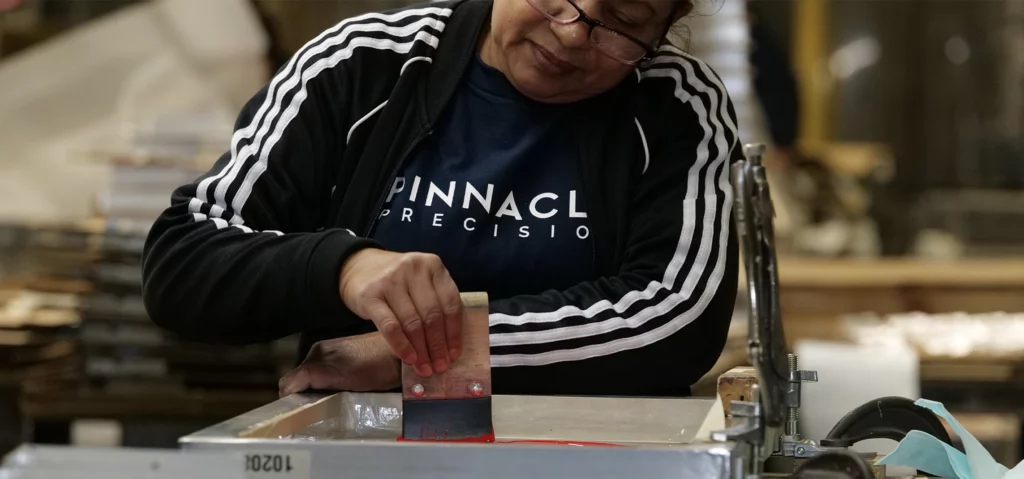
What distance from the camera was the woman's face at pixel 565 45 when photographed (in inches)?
48.6

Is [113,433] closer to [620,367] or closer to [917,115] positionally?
[620,367]

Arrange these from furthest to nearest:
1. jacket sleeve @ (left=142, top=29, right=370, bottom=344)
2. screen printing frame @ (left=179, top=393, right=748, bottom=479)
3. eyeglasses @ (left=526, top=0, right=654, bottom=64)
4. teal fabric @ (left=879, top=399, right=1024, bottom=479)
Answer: eyeglasses @ (left=526, top=0, right=654, bottom=64)
jacket sleeve @ (left=142, top=29, right=370, bottom=344)
teal fabric @ (left=879, top=399, right=1024, bottom=479)
screen printing frame @ (left=179, top=393, right=748, bottom=479)

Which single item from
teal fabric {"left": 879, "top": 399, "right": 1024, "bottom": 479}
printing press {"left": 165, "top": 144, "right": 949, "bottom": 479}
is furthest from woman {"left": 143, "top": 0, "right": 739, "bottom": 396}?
teal fabric {"left": 879, "top": 399, "right": 1024, "bottom": 479}

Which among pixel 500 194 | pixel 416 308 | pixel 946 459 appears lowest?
pixel 946 459

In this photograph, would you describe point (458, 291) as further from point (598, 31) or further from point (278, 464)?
point (598, 31)

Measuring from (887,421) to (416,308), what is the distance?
488mm

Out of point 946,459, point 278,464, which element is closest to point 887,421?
point 946,459

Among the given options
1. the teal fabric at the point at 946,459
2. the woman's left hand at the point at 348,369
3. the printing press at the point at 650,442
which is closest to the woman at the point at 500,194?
the woman's left hand at the point at 348,369

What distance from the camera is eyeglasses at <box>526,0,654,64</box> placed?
1229 mm

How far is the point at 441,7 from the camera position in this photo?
1.42 metres

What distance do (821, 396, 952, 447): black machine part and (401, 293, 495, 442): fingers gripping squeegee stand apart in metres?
0.36

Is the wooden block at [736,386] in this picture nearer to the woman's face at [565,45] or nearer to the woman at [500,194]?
the woman at [500,194]

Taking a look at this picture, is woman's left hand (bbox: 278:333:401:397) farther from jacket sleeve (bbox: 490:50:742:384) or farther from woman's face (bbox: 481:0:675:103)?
woman's face (bbox: 481:0:675:103)

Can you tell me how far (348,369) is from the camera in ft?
3.67
